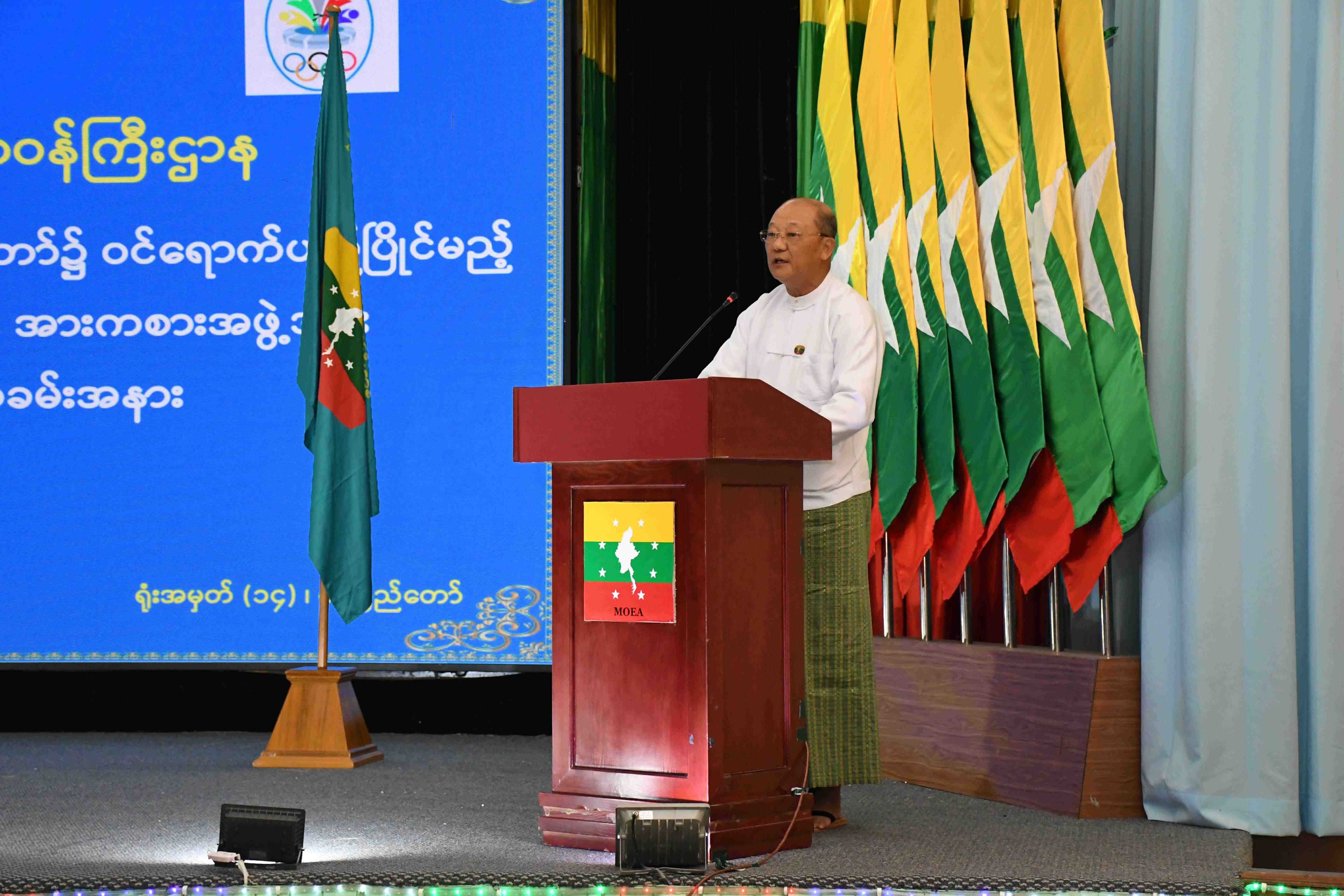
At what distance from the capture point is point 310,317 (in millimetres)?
4262

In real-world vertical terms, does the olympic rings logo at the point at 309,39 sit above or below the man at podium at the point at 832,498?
above

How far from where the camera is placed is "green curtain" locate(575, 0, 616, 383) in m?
4.91

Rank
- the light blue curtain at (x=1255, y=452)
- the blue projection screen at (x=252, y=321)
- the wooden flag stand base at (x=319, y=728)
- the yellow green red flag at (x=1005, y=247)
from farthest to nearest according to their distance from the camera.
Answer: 1. the blue projection screen at (x=252, y=321)
2. the wooden flag stand base at (x=319, y=728)
3. the yellow green red flag at (x=1005, y=247)
4. the light blue curtain at (x=1255, y=452)

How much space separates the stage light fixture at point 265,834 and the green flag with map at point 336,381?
1.63m

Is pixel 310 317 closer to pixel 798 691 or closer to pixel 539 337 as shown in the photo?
pixel 539 337

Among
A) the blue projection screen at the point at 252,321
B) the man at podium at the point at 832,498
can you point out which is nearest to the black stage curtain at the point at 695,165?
the blue projection screen at the point at 252,321

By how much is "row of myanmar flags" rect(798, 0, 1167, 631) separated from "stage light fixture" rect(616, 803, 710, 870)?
1.27 metres

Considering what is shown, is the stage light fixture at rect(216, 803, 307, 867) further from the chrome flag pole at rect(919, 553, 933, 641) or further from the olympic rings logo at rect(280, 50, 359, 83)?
the olympic rings logo at rect(280, 50, 359, 83)

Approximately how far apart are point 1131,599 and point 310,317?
261 cm

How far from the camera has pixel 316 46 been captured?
488 cm

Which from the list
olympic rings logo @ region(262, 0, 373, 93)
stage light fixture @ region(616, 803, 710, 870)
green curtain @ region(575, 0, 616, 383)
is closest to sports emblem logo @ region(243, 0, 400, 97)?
olympic rings logo @ region(262, 0, 373, 93)

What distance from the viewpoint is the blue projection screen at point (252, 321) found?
15.7ft

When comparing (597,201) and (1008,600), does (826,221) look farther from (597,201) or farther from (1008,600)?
(597,201)

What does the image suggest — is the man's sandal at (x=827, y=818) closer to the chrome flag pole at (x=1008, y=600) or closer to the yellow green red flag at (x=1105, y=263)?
the chrome flag pole at (x=1008, y=600)
